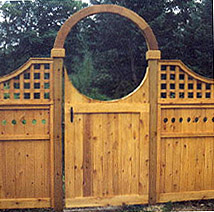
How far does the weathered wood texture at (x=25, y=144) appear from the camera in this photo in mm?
2670

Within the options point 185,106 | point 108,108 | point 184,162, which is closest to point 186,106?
point 185,106

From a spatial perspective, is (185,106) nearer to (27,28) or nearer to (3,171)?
(3,171)

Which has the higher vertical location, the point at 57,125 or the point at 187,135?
the point at 57,125

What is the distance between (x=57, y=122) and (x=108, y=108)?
0.56 m

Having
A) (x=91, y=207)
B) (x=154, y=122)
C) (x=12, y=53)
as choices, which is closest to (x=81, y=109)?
(x=154, y=122)

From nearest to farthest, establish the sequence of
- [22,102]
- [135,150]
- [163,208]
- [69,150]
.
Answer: [22,102] < [69,150] < [135,150] < [163,208]

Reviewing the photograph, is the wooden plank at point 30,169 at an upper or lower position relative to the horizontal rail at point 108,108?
lower

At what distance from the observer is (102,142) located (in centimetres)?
280

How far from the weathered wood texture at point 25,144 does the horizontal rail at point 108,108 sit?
309 mm

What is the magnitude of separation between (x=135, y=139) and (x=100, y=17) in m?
4.16

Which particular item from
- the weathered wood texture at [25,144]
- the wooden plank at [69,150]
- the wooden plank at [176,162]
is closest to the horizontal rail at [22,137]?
the weathered wood texture at [25,144]

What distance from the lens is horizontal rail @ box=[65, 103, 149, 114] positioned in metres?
2.73

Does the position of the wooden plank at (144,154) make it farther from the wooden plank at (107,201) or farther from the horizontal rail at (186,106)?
the horizontal rail at (186,106)

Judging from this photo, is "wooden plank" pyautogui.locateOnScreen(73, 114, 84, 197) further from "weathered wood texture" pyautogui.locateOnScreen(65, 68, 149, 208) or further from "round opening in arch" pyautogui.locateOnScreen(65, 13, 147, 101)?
"round opening in arch" pyautogui.locateOnScreen(65, 13, 147, 101)
